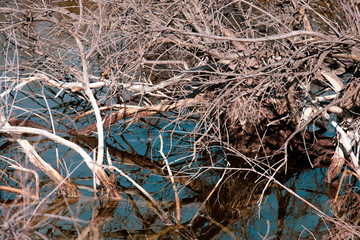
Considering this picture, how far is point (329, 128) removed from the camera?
34.2 ft

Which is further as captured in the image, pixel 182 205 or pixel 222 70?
pixel 222 70

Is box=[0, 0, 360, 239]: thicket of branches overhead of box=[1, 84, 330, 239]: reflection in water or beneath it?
overhead

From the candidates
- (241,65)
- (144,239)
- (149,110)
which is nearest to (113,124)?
(149,110)

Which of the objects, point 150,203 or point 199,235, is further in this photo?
point 150,203

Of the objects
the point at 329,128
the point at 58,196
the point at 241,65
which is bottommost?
the point at 329,128

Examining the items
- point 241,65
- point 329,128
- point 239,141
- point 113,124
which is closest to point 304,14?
point 241,65

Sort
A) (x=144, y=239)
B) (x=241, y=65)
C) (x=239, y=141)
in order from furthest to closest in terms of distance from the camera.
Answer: (x=239, y=141) < (x=241, y=65) < (x=144, y=239)

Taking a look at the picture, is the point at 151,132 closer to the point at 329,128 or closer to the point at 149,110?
the point at 149,110

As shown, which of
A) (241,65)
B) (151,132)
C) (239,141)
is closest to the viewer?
(241,65)

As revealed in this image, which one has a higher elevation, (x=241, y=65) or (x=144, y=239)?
(x=241, y=65)

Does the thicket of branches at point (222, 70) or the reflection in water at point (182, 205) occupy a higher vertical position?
the thicket of branches at point (222, 70)

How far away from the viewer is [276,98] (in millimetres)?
8766

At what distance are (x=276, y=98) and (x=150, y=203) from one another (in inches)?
128

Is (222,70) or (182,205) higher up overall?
(222,70)
